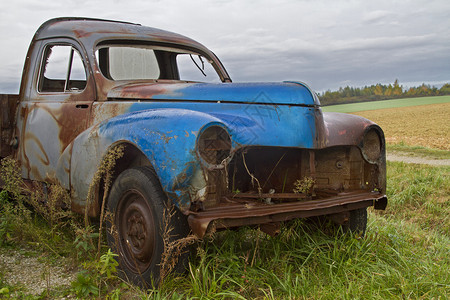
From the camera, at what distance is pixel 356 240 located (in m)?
3.46

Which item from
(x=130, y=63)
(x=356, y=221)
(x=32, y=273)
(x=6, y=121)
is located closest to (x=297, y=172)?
(x=356, y=221)

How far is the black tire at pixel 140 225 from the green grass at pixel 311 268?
123 mm

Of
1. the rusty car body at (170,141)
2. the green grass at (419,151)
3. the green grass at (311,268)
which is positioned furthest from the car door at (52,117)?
the green grass at (419,151)

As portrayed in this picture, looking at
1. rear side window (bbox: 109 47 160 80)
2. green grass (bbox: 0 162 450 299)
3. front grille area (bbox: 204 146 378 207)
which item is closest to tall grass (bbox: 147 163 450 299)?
green grass (bbox: 0 162 450 299)

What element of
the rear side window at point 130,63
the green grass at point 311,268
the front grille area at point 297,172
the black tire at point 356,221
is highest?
the rear side window at point 130,63

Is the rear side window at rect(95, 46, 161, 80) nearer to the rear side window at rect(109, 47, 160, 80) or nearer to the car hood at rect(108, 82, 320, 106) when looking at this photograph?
the rear side window at rect(109, 47, 160, 80)

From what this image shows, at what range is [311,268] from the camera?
3.14 metres

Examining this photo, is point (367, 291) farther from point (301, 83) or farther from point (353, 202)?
point (301, 83)

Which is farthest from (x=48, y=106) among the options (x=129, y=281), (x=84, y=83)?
(x=129, y=281)

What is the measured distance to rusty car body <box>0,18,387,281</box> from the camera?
266 centimetres

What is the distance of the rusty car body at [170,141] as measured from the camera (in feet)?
8.73

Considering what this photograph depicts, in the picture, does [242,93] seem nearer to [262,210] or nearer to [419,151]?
[262,210]

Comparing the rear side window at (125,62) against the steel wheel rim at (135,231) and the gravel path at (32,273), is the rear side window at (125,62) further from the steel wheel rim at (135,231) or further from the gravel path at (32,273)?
the gravel path at (32,273)

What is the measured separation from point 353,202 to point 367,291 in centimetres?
63
